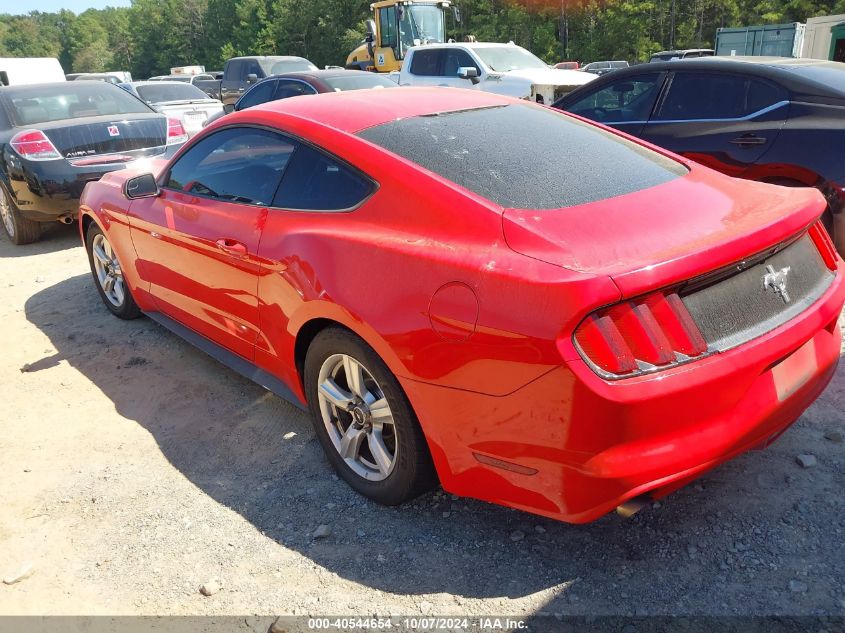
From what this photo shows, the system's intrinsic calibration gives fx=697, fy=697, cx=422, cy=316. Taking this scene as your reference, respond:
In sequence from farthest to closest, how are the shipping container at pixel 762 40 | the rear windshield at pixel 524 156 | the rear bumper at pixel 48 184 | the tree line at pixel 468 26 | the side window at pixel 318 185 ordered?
the tree line at pixel 468 26 < the shipping container at pixel 762 40 < the rear bumper at pixel 48 184 < the side window at pixel 318 185 < the rear windshield at pixel 524 156

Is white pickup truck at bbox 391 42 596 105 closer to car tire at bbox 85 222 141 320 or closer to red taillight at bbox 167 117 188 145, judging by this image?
red taillight at bbox 167 117 188 145

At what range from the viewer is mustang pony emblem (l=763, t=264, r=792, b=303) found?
2.30m

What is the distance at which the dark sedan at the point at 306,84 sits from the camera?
1016 cm

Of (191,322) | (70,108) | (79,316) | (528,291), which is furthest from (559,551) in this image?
(70,108)

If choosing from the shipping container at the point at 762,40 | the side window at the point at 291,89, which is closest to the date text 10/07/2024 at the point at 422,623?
the side window at the point at 291,89

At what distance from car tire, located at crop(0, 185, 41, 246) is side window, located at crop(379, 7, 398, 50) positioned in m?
15.0

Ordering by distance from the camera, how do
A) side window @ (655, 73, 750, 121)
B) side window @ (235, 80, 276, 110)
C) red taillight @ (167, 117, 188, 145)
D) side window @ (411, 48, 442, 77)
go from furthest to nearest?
1. side window @ (411, 48, 442, 77)
2. side window @ (235, 80, 276, 110)
3. red taillight @ (167, 117, 188, 145)
4. side window @ (655, 73, 750, 121)

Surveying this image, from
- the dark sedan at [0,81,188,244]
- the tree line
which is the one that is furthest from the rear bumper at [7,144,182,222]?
the tree line

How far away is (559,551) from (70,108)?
24.6 feet

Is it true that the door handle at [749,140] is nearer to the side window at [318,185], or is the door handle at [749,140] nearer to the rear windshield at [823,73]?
the rear windshield at [823,73]

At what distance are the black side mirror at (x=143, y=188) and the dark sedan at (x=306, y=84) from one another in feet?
20.7

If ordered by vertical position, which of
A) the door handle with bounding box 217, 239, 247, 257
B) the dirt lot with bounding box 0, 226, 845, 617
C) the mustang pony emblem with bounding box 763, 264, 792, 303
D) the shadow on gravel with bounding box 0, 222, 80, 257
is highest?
the mustang pony emblem with bounding box 763, 264, 792, 303

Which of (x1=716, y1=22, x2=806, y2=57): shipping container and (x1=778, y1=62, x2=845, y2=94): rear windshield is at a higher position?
(x1=778, y1=62, x2=845, y2=94): rear windshield

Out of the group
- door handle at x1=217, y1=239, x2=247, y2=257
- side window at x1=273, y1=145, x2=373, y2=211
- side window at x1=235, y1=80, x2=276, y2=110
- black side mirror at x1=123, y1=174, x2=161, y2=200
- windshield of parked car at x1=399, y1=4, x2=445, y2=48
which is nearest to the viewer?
side window at x1=273, y1=145, x2=373, y2=211
